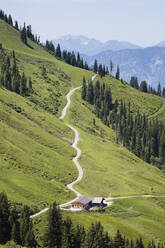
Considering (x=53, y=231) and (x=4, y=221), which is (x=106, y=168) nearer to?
(x=53, y=231)

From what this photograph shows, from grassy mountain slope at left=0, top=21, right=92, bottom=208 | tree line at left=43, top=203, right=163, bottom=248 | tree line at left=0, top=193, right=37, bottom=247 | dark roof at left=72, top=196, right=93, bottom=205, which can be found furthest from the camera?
dark roof at left=72, top=196, right=93, bottom=205

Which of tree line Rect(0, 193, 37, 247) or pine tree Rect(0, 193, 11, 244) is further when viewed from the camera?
tree line Rect(0, 193, 37, 247)

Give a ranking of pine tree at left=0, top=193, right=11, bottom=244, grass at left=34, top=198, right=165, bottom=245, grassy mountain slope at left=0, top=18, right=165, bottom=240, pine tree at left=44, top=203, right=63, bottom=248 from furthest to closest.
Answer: grassy mountain slope at left=0, top=18, right=165, bottom=240 → grass at left=34, top=198, right=165, bottom=245 → pine tree at left=44, top=203, right=63, bottom=248 → pine tree at left=0, top=193, right=11, bottom=244

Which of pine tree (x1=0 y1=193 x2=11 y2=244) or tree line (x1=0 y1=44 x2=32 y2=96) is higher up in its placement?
tree line (x1=0 y1=44 x2=32 y2=96)

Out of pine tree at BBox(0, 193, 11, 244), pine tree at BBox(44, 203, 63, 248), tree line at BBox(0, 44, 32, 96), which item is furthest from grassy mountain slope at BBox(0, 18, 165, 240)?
pine tree at BBox(0, 193, 11, 244)

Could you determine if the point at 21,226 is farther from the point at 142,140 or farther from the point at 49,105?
the point at 142,140

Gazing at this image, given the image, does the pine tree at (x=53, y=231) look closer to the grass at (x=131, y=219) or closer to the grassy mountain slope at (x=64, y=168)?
the grass at (x=131, y=219)

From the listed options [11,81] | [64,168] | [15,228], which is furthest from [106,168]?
[11,81]

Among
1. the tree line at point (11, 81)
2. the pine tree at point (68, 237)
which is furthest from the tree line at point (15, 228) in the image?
the tree line at point (11, 81)

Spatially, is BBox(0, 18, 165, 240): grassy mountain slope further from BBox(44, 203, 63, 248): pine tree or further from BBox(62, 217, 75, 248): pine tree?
BBox(62, 217, 75, 248): pine tree

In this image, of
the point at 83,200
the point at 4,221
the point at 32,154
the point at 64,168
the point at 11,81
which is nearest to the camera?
the point at 4,221

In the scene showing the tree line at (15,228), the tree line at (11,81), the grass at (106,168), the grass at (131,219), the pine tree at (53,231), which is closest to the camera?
the tree line at (15,228)

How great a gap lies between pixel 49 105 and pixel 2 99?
4200 centimetres

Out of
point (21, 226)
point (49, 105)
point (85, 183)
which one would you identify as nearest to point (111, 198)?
point (85, 183)
